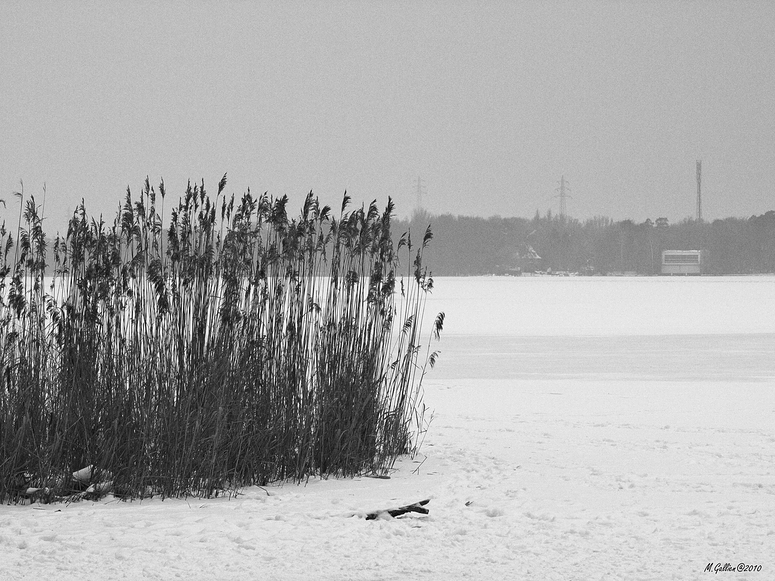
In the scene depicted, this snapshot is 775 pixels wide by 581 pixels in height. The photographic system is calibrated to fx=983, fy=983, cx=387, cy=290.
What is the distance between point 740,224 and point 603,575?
12139 centimetres

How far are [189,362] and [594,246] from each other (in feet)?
392

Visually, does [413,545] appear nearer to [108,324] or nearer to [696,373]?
[108,324]

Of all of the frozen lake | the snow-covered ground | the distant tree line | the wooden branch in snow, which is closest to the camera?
the snow-covered ground

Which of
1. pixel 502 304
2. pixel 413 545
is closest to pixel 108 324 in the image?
pixel 413 545

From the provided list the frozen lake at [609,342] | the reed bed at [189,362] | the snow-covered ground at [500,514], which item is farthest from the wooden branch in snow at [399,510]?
the frozen lake at [609,342]

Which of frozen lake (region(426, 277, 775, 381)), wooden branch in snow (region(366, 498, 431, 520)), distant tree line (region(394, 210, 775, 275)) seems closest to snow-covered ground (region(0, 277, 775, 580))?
wooden branch in snow (region(366, 498, 431, 520))

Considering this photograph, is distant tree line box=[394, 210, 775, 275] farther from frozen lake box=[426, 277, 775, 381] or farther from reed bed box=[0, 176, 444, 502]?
reed bed box=[0, 176, 444, 502]

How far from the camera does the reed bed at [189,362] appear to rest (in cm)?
547

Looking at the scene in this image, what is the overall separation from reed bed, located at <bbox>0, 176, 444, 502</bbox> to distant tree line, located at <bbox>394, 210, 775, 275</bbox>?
10636 cm

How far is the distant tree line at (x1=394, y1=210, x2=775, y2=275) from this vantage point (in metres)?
114

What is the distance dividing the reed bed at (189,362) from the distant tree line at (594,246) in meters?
106

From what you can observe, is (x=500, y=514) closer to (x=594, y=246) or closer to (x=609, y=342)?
(x=609, y=342)

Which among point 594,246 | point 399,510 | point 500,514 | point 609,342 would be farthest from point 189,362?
point 594,246

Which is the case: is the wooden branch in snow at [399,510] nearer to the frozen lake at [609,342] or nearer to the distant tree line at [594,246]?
the frozen lake at [609,342]
